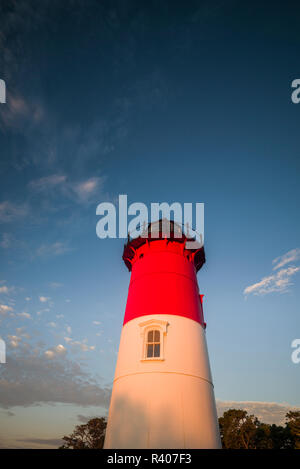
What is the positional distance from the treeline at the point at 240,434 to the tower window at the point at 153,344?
24876 millimetres

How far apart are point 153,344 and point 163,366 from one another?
106 cm

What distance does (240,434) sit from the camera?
29.9m

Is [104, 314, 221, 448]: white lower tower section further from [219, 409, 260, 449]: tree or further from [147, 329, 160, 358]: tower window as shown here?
[219, 409, 260, 449]: tree

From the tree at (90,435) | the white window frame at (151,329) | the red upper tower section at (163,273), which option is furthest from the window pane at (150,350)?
the tree at (90,435)

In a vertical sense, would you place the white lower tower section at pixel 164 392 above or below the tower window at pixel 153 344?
below

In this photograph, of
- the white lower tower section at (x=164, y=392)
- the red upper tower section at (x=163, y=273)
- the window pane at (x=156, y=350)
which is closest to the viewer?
the white lower tower section at (x=164, y=392)

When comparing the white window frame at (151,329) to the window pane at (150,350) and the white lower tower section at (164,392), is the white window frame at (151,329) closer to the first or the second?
the white lower tower section at (164,392)

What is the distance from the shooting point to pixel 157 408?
965 centimetres

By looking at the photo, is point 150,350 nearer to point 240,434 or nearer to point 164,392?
point 164,392

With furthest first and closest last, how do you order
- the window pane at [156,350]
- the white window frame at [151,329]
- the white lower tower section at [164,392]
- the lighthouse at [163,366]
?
the white window frame at [151,329], the window pane at [156,350], the lighthouse at [163,366], the white lower tower section at [164,392]

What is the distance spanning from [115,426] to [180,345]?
3.90 m

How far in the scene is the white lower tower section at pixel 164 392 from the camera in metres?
9.34
